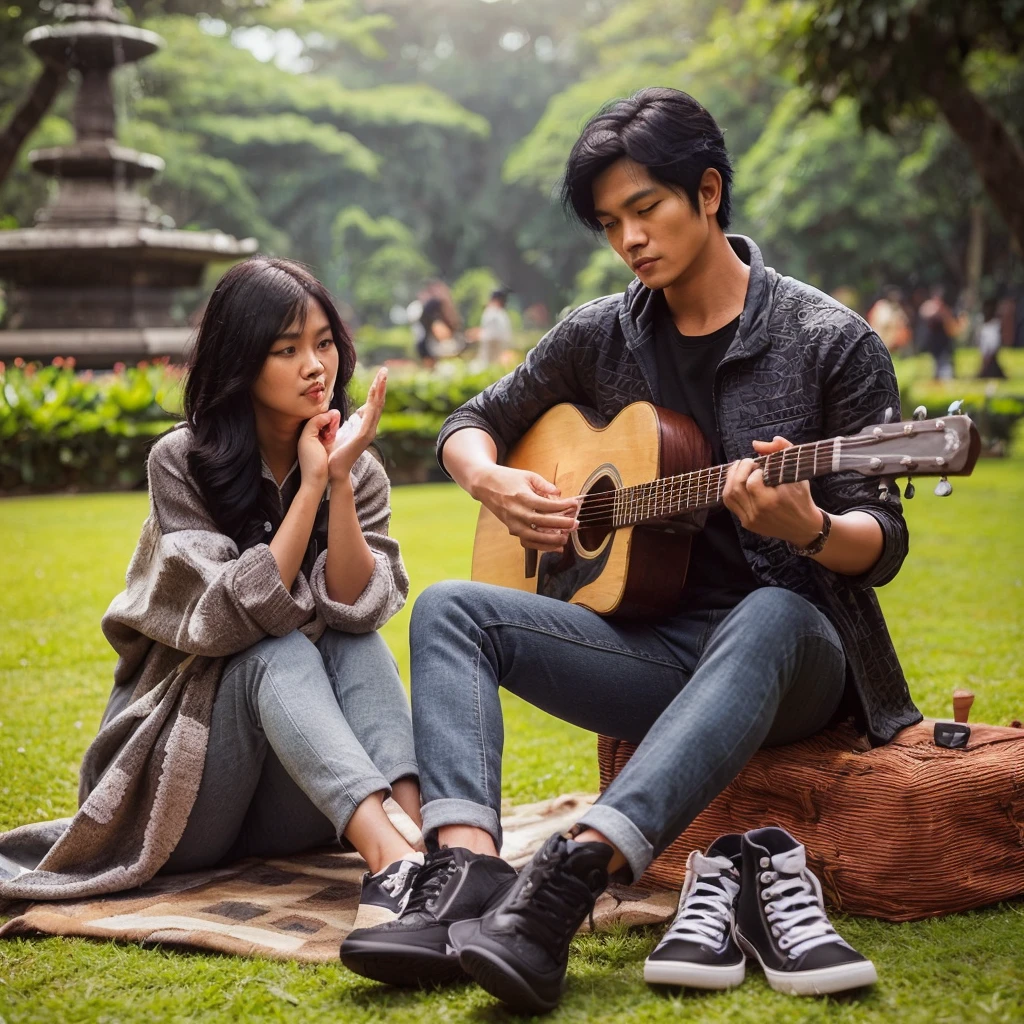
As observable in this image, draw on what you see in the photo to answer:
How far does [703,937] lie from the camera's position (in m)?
2.42

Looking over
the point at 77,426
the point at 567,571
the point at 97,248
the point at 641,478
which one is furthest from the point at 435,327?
the point at 641,478

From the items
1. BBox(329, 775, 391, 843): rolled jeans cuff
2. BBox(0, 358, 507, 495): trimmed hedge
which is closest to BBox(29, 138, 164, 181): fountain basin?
BBox(0, 358, 507, 495): trimmed hedge

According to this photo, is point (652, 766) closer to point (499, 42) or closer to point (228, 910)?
point (228, 910)

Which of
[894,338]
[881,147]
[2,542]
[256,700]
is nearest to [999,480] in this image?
[2,542]

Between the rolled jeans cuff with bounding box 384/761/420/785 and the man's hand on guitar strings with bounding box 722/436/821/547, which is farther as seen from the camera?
the rolled jeans cuff with bounding box 384/761/420/785

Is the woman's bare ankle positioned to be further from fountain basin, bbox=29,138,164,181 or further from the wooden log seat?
fountain basin, bbox=29,138,164,181

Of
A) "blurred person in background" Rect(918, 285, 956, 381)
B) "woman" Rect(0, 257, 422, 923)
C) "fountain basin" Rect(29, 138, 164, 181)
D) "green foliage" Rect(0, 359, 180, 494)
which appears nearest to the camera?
"woman" Rect(0, 257, 422, 923)

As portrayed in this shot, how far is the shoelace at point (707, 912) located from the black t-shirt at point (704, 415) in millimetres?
681

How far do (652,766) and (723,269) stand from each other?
1294 mm

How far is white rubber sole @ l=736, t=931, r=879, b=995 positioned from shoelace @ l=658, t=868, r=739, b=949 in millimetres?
152

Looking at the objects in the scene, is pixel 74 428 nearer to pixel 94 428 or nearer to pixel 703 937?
pixel 94 428

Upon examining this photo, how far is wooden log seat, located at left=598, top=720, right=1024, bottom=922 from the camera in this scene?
8.92 feet

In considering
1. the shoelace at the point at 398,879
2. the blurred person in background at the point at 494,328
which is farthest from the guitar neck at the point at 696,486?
the blurred person in background at the point at 494,328

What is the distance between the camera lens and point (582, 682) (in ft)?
9.43
